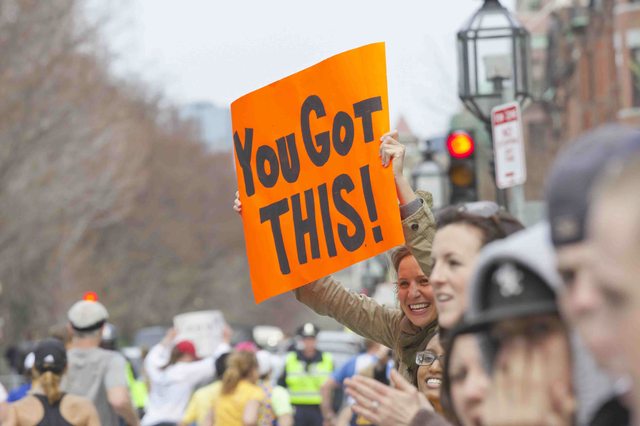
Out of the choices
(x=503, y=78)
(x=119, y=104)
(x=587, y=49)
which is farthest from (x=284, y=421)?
(x=119, y=104)

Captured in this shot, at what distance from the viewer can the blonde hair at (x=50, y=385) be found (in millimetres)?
9242

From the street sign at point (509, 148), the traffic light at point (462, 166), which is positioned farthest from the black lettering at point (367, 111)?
the traffic light at point (462, 166)

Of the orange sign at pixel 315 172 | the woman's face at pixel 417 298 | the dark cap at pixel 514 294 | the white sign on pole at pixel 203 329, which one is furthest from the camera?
the white sign on pole at pixel 203 329

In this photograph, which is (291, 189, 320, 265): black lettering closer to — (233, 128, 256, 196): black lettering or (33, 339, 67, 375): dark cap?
(233, 128, 256, 196): black lettering

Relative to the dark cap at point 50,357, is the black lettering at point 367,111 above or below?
above

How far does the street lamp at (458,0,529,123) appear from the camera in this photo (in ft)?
42.1

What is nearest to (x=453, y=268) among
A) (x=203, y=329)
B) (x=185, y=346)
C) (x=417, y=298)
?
(x=417, y=298)

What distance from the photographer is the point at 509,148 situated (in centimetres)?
1148

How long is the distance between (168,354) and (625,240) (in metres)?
16.2

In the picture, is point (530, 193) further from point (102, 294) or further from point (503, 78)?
point (503, 78)

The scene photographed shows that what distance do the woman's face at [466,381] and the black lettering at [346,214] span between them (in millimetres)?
3016

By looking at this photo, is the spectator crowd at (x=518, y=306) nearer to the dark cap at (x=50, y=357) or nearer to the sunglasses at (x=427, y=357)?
the sunglasses at (x=427, y=357)

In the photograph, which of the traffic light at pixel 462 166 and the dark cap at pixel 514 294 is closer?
the dark cap at pixel 514 294

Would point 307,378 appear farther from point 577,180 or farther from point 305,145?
point 577,180
